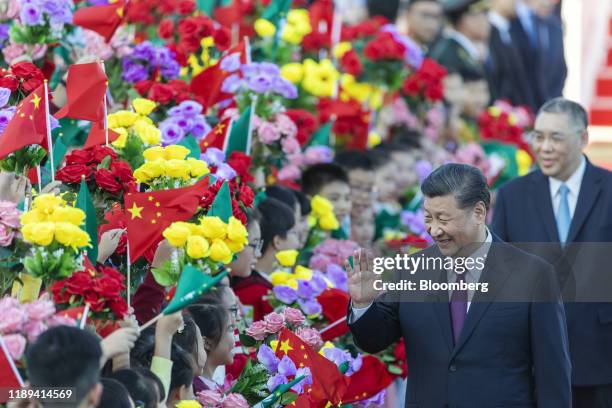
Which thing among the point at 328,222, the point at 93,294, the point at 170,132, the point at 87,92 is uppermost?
the point at 87,92

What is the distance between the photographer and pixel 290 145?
752 centimetres

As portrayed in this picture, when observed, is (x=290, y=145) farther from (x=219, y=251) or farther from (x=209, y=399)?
(x=219, y=251)

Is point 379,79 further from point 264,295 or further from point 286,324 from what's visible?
point 286,324

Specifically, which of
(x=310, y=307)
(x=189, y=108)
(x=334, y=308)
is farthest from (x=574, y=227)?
(x=189, y=108)

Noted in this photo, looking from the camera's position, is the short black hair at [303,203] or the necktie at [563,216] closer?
the necktie at [563,216]

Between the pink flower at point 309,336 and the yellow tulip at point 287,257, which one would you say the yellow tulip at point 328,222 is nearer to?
the yellow tulip at point 287,257

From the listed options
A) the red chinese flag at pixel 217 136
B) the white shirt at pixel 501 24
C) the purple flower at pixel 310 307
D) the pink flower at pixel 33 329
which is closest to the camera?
the pink flower at pixel 33 329

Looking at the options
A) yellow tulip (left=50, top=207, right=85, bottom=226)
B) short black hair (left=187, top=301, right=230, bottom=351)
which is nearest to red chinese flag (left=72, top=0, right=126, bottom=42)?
short black hair (left=187, top=301, right=230, bottom=351)

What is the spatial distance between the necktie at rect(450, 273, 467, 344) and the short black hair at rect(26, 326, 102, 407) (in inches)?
67.6

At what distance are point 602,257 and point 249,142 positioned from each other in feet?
6.27

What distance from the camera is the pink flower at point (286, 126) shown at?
7500 mm

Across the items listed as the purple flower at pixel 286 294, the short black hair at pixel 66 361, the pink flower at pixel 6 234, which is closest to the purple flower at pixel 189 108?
the purple flower at pixel 286 294

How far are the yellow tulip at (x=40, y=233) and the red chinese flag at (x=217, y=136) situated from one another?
2.29 metres

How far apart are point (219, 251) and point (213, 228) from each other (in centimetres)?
8
